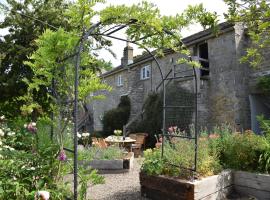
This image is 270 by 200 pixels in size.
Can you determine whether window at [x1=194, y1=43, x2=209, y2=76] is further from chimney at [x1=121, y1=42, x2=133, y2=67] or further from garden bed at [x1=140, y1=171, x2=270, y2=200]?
garden bed at [x1=140, y1=171, x2=270, y2=200]

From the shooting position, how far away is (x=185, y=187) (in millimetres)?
4578

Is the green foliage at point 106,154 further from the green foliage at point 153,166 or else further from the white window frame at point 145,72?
the white window frame at point 145,72

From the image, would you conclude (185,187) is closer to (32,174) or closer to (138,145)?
(32,174)

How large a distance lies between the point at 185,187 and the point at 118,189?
1920 mm

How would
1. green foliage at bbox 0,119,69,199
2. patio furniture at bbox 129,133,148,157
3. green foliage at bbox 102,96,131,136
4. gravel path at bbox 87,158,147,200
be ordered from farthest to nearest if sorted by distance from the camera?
green foliage at bbox 102,96,131,136
patio furniture at bbox 129,133,148,157
gravel path at bbox 87,158,147,200
green foliage at bbox 0,119,69,199

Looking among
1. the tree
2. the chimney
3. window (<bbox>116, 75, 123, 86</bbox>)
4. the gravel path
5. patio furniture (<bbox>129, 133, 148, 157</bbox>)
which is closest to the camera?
the gravel path

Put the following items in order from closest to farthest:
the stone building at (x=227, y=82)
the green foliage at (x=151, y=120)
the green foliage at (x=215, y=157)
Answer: the green foliage at (x=215, y=157) < the stone building at (x=227, y=82) < the green foliage at (x=151, y=120)

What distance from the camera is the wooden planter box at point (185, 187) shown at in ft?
15.0

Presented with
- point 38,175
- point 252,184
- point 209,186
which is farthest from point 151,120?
point 38,175

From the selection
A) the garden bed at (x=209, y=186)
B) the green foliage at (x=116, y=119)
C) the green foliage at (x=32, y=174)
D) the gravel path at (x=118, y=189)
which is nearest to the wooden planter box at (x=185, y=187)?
the garden bed at (x=209, y=186)

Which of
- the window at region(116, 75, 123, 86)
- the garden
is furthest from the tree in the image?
the window at region(116, 75, 123, 86)

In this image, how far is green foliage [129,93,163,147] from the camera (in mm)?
14953

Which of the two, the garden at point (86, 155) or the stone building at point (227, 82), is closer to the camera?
the garden at point (86, 155)

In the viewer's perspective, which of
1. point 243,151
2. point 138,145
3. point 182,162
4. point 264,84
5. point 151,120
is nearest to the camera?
point 182,162
